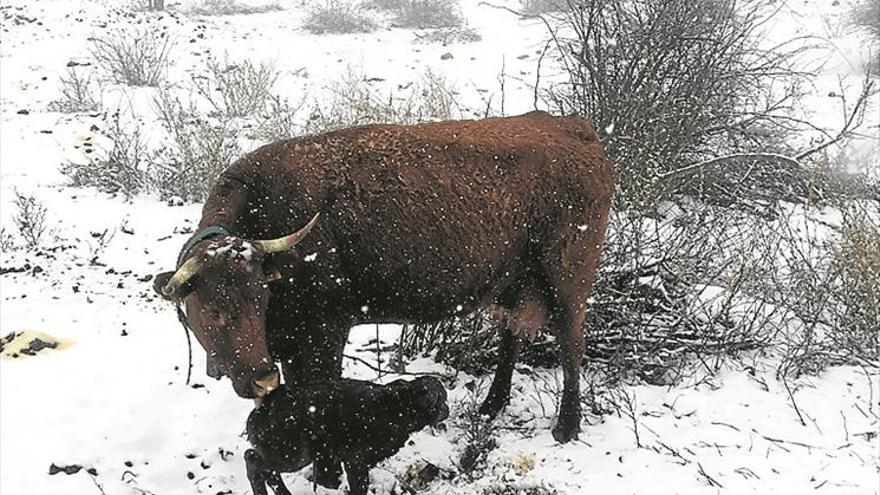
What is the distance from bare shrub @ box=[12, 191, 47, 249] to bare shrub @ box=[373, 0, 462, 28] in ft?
39.8

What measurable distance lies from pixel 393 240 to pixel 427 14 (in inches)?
606

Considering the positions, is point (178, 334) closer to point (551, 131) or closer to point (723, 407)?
point (551, 131)

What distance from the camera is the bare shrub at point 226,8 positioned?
719 inches

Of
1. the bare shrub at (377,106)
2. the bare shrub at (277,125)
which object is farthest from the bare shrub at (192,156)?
the bare shrub at (377,106)

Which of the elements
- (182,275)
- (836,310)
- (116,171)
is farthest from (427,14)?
(182,275)

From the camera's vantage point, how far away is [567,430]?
440cm

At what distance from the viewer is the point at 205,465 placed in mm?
3975

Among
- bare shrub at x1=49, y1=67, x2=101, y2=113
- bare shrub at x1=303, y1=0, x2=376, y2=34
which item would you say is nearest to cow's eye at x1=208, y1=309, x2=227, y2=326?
bare shrub at x1=49, y1=67, x2=101, y2=113

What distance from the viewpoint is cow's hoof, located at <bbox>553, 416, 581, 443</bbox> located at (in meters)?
4.39

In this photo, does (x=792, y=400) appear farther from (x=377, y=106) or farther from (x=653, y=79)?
(x=377, y=106)

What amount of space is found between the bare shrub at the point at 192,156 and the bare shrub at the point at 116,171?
0.71 feet

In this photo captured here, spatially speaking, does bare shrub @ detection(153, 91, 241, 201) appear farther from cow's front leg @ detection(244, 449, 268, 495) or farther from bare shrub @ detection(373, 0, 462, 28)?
bare shrub @ detection(373, 0, 462, 28)

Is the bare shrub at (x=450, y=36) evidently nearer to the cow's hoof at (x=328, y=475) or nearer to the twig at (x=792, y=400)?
the twig at (x=792, y=400)

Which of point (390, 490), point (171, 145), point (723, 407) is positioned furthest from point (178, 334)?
point (171, 145)
